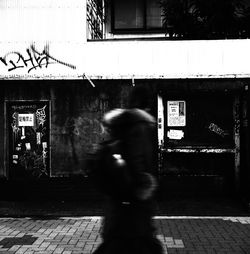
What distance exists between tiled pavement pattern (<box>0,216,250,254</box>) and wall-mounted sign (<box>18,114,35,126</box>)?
2663mm

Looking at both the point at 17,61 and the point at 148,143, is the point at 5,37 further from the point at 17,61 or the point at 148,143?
the point at 148,143

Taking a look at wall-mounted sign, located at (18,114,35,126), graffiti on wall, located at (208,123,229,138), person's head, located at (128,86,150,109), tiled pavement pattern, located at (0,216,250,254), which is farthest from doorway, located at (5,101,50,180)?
person's head, located at (128,86,150,109)

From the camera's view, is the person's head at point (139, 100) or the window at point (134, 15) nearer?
the person's head at point (139, 100)

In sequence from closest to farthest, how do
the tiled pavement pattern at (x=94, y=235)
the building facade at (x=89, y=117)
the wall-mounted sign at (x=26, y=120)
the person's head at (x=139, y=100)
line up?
1. the person's head at (x=139, y=100)
2. the tiled pavement pattern at (x=94, y=235)
3. the building facade at (x=89, y=117)
4. the wall-mounted sign at (x=26, y=120)

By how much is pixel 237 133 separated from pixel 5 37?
564 centimetres

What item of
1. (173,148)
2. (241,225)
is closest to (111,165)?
(241,225)

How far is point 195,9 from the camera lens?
36.7 ft

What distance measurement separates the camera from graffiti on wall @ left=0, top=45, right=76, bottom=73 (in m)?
9.80

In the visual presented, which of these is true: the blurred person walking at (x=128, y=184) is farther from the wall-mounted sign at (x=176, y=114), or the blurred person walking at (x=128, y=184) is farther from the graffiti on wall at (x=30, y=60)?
the wall-mounted sign at (x=176, y=114)

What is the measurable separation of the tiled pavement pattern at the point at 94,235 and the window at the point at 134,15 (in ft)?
22.2

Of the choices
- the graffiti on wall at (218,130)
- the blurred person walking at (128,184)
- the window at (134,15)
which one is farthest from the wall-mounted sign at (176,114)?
the blurred person walking at (128,184)

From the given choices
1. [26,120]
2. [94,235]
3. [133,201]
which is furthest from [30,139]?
[133,201]

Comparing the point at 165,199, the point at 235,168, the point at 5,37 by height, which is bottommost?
the point at 165,199

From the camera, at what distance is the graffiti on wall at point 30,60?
9.80m
